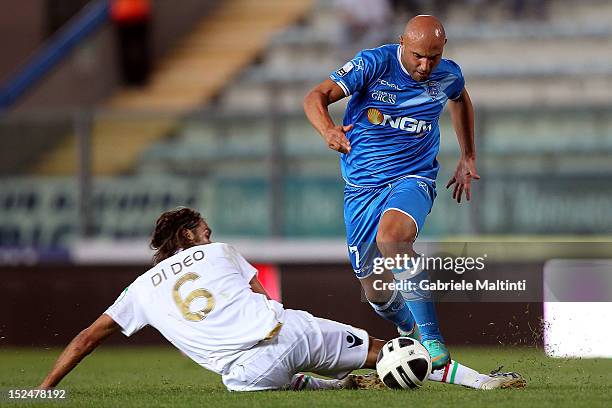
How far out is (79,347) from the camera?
21.1 ft

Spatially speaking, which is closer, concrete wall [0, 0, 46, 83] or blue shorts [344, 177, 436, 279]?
blue shorts [344, 177, 436, 279]

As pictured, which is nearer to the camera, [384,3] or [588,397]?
[588,397]

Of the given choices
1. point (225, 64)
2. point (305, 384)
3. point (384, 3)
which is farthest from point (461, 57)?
point (305, 384)

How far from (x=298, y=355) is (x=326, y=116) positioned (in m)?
1.17

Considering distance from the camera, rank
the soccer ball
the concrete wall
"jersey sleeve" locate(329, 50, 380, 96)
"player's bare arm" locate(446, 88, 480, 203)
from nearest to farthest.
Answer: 1. the soccer ball
2. "jersey sleeve" locate(329, 50, 380, 96)
3. "player's bare arm" locate(446, 88, 480, 203)
4. the concrete wall

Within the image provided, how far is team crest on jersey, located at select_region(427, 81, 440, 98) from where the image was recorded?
23.6 ft

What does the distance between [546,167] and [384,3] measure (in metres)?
3.78

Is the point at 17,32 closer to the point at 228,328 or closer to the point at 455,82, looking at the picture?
the point at 455,82

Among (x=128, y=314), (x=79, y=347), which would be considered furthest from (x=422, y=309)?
(x=79, y=347)

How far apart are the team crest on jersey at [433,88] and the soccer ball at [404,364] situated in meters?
1.44

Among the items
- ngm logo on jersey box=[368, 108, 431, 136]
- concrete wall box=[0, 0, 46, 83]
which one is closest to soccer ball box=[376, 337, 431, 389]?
ngm logo on jersey box=[368, 108, 431, 136]

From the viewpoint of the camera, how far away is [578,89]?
12.8 m

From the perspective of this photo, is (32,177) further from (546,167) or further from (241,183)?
(546,167)

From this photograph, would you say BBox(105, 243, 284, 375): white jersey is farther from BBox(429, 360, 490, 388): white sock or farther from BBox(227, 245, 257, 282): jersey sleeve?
BBox(429, 360, 490, 388): white sock
